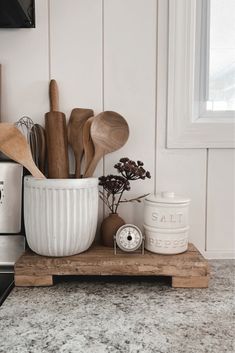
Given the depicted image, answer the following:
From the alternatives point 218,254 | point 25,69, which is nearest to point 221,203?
point 218,254

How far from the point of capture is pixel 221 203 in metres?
0.91

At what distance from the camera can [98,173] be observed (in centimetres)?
89

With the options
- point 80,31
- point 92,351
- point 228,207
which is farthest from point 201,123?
point 92,351

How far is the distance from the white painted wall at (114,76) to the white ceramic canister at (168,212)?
0.14m

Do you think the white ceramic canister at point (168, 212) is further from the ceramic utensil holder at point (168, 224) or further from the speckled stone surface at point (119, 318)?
the speckled stone surface at point (119, 318)

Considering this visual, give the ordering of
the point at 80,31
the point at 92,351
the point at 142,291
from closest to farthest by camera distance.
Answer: the point at 92,351
the point at 142,291
the point at 80,31

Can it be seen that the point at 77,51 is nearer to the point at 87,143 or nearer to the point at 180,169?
the point at 87,143

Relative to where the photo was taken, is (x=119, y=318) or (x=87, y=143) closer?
(x=119, y=318)

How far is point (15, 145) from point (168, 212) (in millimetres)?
372

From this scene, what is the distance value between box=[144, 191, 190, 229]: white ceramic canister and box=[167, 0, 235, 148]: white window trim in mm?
190

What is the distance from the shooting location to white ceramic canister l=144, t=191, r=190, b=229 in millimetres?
756

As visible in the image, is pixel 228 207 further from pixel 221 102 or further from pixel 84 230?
pixel 84 230

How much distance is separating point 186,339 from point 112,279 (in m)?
0.28

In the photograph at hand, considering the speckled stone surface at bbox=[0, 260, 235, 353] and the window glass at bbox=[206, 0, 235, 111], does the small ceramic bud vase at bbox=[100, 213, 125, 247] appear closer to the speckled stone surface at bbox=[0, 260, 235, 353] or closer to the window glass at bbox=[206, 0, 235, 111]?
the speckled stone surface at bbox=[0, 260, 235, 353]
